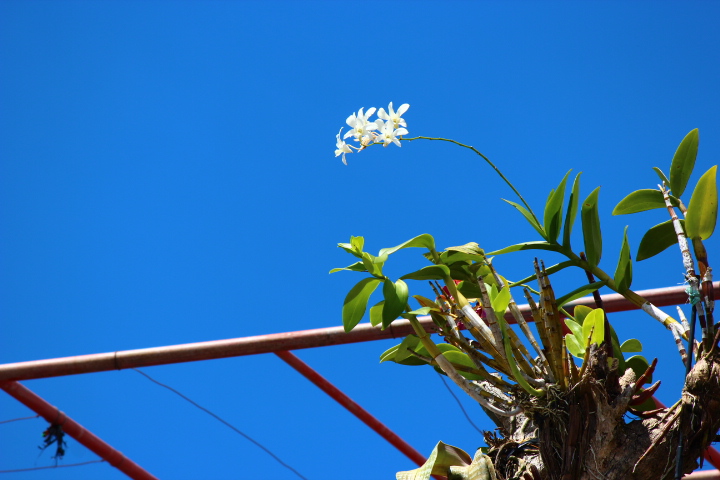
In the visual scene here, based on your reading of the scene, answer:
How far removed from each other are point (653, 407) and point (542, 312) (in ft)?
0.55

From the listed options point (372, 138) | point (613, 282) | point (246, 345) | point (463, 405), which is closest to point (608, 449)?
point (613, 282)

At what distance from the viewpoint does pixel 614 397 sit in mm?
683

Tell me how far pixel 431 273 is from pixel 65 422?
0.94 m

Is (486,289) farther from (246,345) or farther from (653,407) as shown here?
(246,345)

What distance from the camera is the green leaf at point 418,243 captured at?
0.72m

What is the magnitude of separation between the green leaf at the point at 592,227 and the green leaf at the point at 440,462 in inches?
10.6

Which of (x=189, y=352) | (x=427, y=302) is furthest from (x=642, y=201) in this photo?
(x=189, y=352)

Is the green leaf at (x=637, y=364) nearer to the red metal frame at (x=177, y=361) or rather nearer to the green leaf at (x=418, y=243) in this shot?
the green leaf at (x=418, y=243)

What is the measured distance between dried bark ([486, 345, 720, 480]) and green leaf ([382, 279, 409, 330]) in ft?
0.55

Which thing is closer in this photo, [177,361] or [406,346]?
[406,346]

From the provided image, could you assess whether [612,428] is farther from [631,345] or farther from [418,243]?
[418,243]

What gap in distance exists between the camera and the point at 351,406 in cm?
133

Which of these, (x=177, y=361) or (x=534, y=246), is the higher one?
(x=177, y=361)

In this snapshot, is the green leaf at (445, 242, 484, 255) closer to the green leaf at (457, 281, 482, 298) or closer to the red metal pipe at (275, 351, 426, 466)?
the green leaf at (457, 281, 482, 298)
